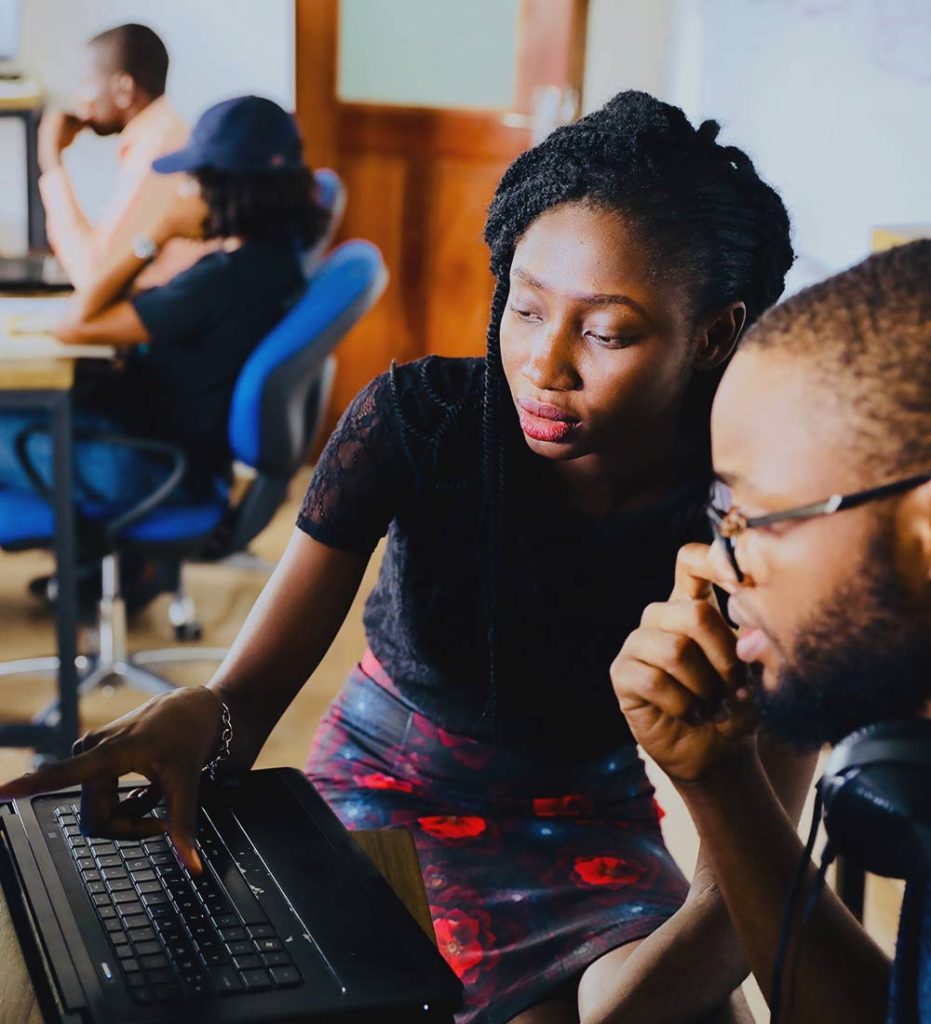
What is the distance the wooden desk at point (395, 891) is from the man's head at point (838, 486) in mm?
283

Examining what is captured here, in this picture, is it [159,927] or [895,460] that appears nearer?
[895,460]

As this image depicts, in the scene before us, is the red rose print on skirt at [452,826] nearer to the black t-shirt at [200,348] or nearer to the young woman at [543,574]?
the young woman at [543,574]

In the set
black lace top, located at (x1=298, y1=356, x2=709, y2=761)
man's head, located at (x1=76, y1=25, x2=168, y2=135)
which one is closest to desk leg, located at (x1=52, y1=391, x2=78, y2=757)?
man's head, located at (x1=76, y1=25, x2=168, y2=135)

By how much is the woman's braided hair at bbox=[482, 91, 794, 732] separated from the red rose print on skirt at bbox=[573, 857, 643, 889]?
0.28 m

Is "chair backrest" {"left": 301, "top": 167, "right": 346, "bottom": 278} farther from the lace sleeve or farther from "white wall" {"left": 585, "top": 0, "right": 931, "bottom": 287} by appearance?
the lace sleeve

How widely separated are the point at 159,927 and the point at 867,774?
0.43m

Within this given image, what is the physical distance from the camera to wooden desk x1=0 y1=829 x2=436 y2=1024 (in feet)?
2.68

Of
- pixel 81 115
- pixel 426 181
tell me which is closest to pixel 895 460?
pixel 81 115

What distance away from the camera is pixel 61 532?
2.38 meters

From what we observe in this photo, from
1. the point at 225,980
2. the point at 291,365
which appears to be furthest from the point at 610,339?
the point at 291,365

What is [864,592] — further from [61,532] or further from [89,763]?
[61,532]

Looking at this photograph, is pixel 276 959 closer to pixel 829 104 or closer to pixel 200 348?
pixel 200 348

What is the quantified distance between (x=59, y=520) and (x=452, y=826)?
1.26 meters

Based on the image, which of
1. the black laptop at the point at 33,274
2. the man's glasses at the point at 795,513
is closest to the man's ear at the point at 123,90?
the black laptop at the point at 33,274
